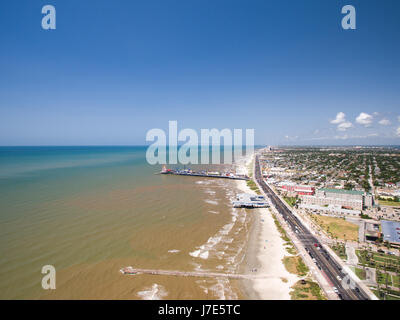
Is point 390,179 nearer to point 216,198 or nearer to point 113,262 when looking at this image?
point 216,198

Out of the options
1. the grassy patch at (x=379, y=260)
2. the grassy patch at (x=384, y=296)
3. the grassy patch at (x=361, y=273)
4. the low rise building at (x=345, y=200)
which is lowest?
the grassy patch at (x=384, y=296)

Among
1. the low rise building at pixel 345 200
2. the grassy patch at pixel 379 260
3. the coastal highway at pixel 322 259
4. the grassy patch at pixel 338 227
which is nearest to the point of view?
the coastal highway at pixel 322 259

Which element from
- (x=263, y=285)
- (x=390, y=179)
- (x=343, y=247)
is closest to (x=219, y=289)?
(x=263, y=285)

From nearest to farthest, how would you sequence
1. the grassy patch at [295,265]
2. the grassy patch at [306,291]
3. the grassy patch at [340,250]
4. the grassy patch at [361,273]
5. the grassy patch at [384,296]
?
the grassy patch at [306,291]
the grassy patch at [384,296]
the grassy patch at [361,273]
the grassy patch at [295,265]
the grassy patch at [340,250]

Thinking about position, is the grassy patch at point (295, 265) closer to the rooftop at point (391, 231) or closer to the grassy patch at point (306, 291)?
the grassy patch at point (306, 291)

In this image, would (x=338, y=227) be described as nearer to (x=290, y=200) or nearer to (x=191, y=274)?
(x=290, y=200)

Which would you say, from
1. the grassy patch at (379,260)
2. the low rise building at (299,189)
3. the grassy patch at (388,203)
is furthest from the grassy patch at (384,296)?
the low rise building at (299,189)
